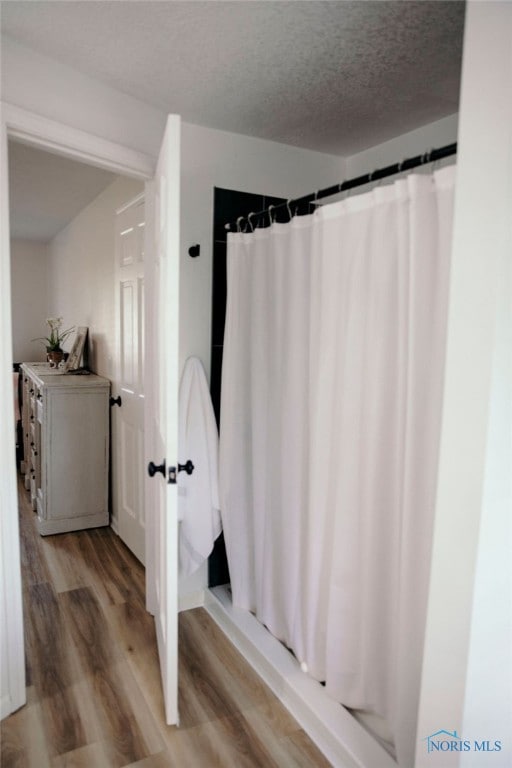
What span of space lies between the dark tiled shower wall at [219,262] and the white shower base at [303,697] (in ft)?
1.06

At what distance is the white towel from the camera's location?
223 centimetres

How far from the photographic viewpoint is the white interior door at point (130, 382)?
107 inches

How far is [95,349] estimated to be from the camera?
12.3ft

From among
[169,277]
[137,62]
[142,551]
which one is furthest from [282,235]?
[142,551]

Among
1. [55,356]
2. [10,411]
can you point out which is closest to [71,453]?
[55,356]

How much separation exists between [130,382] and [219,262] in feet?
3.32

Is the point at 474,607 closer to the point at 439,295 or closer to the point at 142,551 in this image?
the point at 439,295

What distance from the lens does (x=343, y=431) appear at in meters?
1.61

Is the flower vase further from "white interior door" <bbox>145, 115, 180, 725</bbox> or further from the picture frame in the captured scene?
"white interior door" <bbox>145, 115, 180, 725</bbox>

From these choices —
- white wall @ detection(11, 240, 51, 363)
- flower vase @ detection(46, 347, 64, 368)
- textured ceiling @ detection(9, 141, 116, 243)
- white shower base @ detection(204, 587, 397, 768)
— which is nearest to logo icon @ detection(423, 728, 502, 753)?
white shower base @ detection(204, 587, 397, 768)

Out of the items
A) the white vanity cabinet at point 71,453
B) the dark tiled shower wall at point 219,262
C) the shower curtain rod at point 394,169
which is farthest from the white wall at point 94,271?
the shower curtain rod at point 394,169

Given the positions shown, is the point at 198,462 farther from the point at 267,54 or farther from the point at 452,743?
the point at 267,54

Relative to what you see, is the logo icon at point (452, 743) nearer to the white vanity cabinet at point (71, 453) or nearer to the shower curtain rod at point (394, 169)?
the shower curtain rod at point (394, 169)

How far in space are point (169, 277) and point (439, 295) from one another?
81cm
